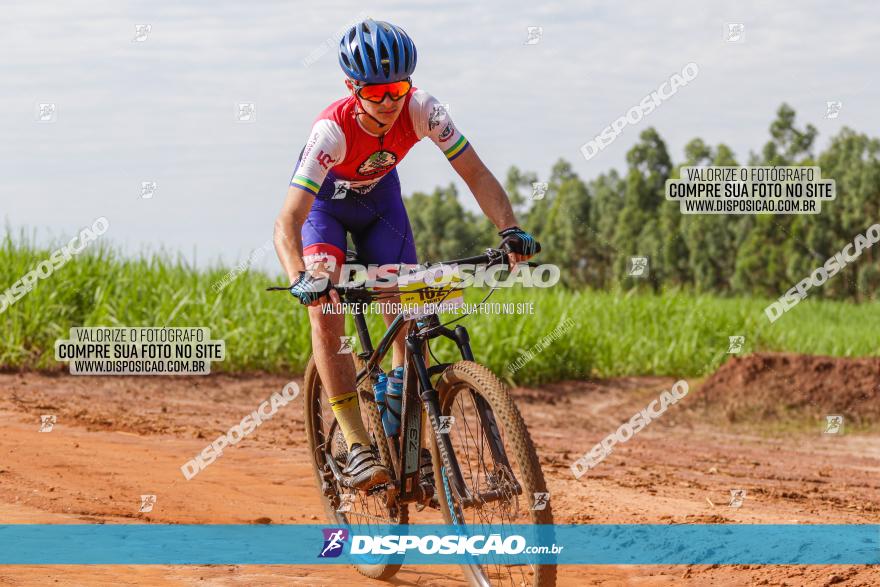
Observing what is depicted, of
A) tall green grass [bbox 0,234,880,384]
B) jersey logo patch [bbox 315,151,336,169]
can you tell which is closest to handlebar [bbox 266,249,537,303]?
jersey logo patch [bbox 315,151,336,169]

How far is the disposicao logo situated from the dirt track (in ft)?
0.67

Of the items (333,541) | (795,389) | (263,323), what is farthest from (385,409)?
(795,389)

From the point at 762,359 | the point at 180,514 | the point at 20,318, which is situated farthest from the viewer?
the point at 762,359

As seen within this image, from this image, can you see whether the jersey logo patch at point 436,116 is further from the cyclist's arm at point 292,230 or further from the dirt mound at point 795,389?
the dirt mound at point 795,389

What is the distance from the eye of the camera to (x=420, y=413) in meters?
4.82

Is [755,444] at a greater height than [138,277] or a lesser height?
lesser

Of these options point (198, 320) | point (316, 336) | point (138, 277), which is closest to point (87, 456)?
point (316, 336)

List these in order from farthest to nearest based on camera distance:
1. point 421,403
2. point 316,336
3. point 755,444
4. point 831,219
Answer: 1. point 831,219
2. point 755,444
3. point 316,336
4. point 421,403

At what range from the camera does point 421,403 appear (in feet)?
15.8

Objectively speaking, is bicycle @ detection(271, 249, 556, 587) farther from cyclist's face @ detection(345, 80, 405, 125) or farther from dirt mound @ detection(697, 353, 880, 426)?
dirt mound @ detection(697, 353, 880, 426)

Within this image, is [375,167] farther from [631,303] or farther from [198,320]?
[631,303]

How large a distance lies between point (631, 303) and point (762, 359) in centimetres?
407

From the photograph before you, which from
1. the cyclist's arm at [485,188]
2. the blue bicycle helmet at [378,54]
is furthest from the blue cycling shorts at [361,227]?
the blue bicycle helmet at [378,54]

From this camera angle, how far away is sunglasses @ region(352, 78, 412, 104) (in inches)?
190
